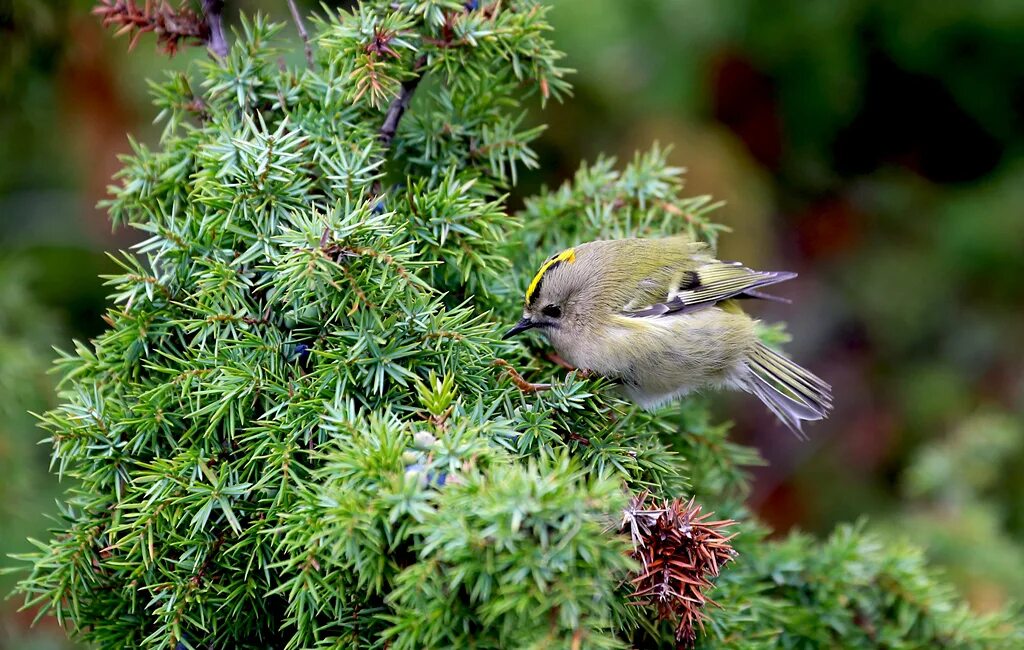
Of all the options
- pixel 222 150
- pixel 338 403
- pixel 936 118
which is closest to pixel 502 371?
pixel 338 403

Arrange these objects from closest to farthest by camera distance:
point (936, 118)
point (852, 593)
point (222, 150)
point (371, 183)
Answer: point (222, 150)
point (371, 183)
point (852, 593)
point (936, 118)

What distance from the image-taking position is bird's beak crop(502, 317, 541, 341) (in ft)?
7.69

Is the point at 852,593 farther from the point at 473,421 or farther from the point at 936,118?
the point at 936,118

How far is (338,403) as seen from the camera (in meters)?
1.75

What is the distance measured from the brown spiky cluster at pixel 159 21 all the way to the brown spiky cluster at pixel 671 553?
1.61 m

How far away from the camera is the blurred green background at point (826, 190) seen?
4.03 m

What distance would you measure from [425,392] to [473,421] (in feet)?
0.41

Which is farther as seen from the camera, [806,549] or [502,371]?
[806,549]

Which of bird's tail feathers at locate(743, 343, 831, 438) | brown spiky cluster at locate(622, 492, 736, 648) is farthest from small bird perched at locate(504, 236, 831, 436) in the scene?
brown spiky cluster at locate(622, 492, 736, 648)

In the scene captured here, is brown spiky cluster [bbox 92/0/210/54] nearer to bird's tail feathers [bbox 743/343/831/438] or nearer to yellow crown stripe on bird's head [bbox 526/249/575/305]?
yellow crown stripe on bird's head [bbox 526/249/575/305]

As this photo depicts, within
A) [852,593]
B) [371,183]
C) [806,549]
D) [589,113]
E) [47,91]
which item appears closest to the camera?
[371,183]

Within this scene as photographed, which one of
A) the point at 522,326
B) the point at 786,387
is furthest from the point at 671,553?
the point at 786,387

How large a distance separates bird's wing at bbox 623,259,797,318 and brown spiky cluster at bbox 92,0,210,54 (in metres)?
1.61

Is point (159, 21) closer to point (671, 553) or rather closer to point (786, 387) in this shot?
point (671, 553)
